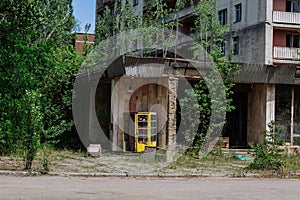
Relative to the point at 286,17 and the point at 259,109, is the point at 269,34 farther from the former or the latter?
the point at 259,109

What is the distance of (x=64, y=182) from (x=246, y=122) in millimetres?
14949

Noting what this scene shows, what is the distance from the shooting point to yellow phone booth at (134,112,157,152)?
20.7 m

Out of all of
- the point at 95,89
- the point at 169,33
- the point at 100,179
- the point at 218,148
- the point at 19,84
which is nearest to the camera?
the point at 100,179

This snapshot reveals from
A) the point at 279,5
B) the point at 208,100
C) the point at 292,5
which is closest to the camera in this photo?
the point at 208,100

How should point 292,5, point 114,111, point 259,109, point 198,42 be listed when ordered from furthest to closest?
point 292,5, point 198,42, point 259,109, point 114,111

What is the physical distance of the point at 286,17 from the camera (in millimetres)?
37062

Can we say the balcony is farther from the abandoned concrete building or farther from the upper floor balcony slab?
the abandoned concrete building

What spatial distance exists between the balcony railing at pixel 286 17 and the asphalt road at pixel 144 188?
79.6ft

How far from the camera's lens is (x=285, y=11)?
37656 millimetres

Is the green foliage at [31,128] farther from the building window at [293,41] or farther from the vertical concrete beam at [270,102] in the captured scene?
the building window at [293,41]

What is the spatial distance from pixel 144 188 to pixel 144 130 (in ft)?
30.3

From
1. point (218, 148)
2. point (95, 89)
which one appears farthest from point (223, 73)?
point (95, 89)

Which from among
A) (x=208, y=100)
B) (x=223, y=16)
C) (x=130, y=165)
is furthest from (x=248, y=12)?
(x=130, y=165)

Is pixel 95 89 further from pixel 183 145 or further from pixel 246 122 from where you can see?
pixel 246 122
